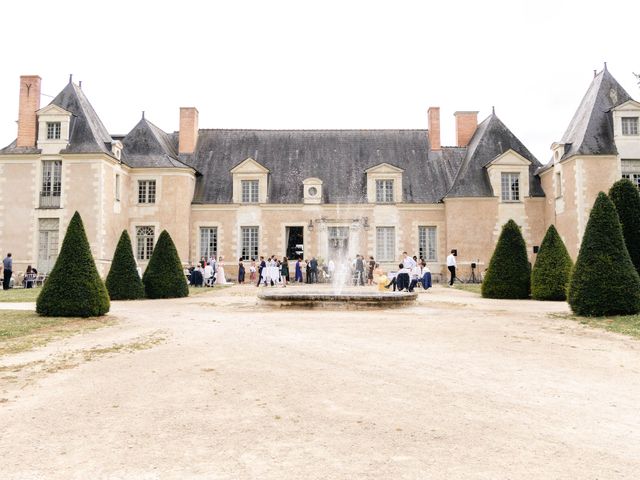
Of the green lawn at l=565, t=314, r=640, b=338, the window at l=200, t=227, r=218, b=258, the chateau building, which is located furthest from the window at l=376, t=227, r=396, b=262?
the green lawn at l=565, t=314, r=640, b=338

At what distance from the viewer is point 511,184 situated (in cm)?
2488

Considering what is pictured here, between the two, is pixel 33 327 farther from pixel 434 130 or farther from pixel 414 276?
pixel 434 130

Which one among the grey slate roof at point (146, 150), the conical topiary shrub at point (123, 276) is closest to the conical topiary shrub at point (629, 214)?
the conical topiary shrub at point (123, 276)

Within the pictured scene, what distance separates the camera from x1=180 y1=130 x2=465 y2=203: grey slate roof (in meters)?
25.9

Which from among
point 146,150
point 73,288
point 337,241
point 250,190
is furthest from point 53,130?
point 73,288

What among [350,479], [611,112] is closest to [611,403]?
[350,479]

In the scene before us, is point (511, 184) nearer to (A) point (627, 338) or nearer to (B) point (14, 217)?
(A) point (627, 338)

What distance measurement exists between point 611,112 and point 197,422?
Result: 75.9 feet

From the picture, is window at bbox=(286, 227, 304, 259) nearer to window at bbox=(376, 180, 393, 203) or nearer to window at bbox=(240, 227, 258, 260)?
window at bbox=(240, 227, 258, 260)

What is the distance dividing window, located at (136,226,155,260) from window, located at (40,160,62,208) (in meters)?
3.91

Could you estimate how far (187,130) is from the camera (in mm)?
27219

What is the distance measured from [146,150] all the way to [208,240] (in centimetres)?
522

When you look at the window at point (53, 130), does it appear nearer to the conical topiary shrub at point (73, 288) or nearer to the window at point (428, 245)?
the conical topiary shrub at point (73, 288)

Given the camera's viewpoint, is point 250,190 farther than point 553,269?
Yes
